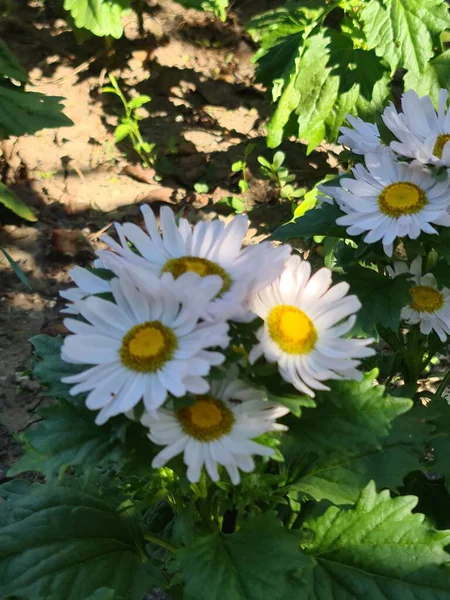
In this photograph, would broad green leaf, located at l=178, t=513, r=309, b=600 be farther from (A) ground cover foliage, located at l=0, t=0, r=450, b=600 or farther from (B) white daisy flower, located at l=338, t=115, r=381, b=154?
(B) white daisy flower, located at l=338, t=115, r=381, b=154

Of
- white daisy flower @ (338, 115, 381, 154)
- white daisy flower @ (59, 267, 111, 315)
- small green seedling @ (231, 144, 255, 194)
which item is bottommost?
small green seedling @ (231, 144, 255, 194)

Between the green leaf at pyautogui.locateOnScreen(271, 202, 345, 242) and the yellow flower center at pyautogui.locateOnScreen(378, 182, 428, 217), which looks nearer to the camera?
the yellow flower center at pyautogui.locateOnScreen(378, 182, 428, 217)

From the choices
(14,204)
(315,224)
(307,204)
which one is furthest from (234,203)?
(315,224)

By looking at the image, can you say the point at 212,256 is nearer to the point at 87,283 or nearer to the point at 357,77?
the point at 87,283

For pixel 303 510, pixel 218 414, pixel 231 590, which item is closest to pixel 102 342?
pixel 218 414

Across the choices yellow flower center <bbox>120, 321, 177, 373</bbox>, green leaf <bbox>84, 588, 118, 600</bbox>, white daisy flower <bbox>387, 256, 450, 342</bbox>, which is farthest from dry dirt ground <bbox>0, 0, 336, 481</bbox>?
yellow flower center <bbox>120, 321, 177, 373</bbox>

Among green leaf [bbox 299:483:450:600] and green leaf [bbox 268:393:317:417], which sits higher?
green leaf [bbox 268:393:317:417]

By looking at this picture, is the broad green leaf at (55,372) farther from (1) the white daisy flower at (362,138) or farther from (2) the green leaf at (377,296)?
(1) the white daisy flower at (362,138)
